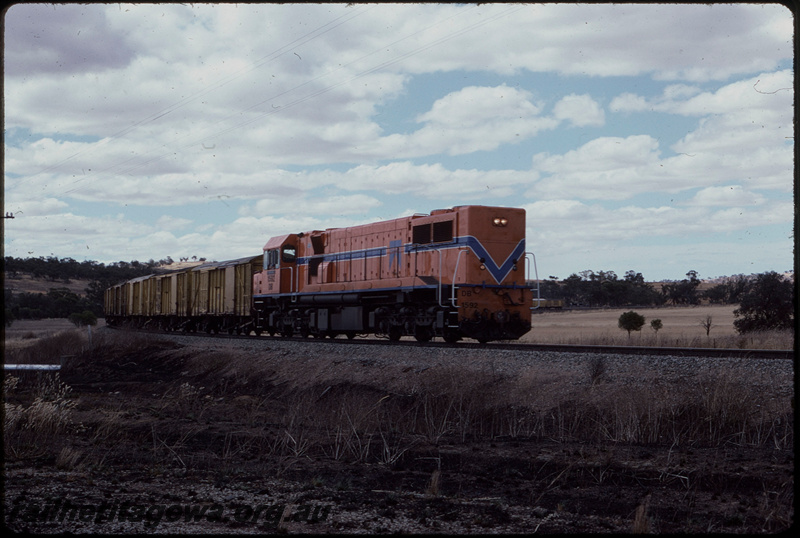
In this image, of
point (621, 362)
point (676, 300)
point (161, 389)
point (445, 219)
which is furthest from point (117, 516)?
point (676, 300)

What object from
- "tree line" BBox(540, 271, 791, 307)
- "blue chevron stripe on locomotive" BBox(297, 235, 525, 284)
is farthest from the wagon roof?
"tree line" BBox(540, 271, 791, 307)

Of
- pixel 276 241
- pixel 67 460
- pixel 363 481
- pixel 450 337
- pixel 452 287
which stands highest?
pixel 276 241

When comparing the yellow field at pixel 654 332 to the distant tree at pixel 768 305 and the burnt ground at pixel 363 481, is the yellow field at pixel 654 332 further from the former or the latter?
the burnt ground at pixel 363 481

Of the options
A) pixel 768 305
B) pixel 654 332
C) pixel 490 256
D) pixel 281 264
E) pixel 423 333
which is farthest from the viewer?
pixel 654 332

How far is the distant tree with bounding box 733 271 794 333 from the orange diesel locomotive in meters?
19.9

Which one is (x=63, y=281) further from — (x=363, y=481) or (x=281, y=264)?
(x=363, y=481)

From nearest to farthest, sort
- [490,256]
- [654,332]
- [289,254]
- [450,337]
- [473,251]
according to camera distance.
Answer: [473,251], [490,256], [450,337], [289,254], [654,332]

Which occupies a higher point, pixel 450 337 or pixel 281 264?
pixel 281 264

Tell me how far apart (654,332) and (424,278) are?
31343 mm

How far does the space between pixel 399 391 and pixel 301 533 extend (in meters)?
8.62

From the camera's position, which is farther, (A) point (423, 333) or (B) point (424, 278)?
(A) point (423, 333)

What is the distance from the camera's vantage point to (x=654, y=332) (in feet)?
156

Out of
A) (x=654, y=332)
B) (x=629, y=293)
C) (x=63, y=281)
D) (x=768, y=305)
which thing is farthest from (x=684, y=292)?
(x=63, y=281)

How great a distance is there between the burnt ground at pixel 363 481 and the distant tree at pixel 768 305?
2847 cm
